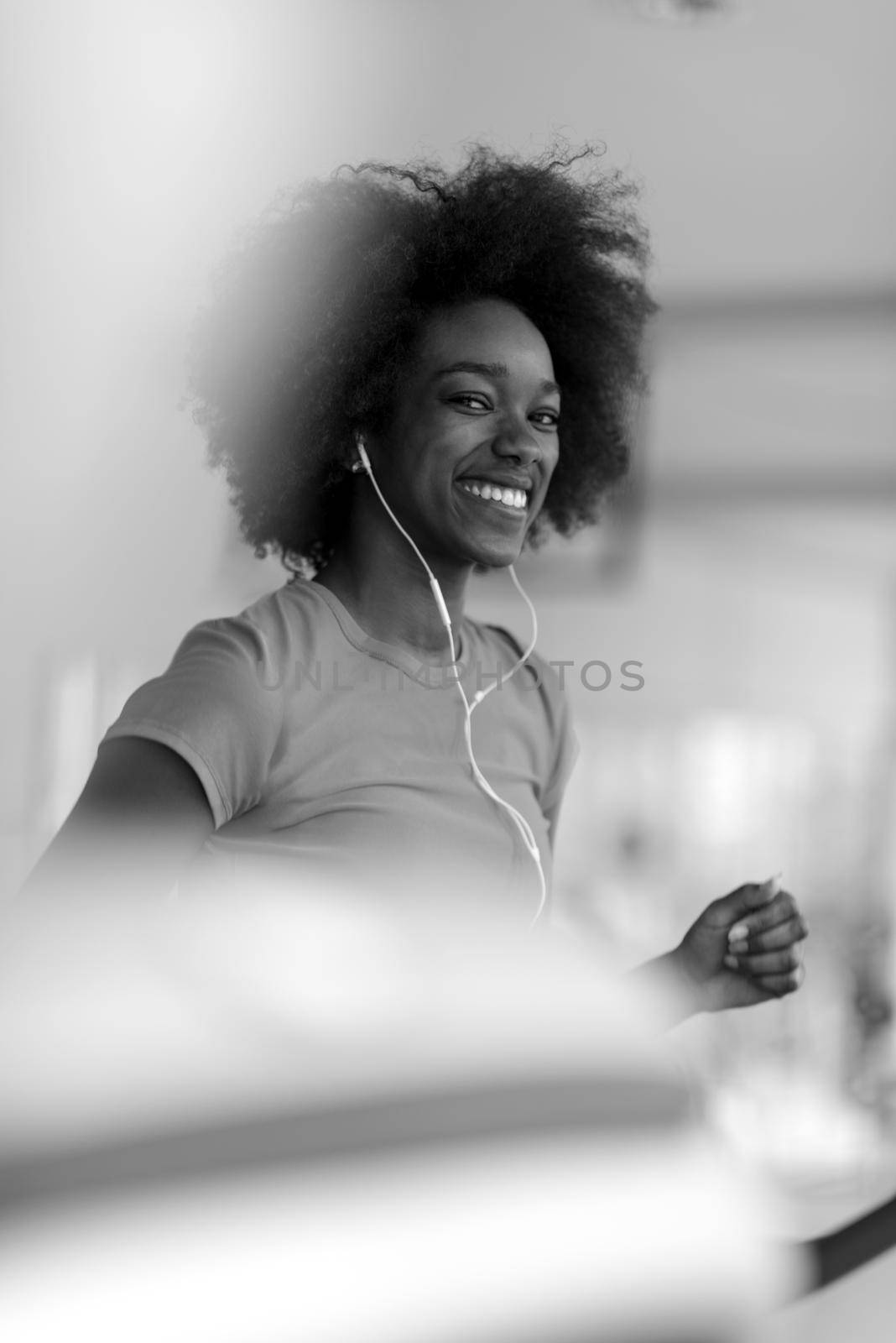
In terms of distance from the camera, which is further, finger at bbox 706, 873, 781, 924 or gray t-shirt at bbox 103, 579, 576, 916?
finger at bbox 706, 873, 781, 924

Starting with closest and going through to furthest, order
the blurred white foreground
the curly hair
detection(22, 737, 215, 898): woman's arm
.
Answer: the blurred white foreground, detection(22, 737, 215, 898): woman's arm, the curly hair

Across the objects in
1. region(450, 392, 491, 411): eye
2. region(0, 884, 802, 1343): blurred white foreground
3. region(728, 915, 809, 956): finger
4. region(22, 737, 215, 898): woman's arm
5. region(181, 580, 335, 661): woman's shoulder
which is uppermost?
region(450, 392, 491, 411): eye

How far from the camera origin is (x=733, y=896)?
2.43 feet

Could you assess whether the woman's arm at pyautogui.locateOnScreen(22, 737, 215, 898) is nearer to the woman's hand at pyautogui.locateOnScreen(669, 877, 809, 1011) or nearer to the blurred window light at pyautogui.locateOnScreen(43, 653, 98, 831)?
the blurred window light at pyautogui.locateOnScreen(43, 653, 98, 831)

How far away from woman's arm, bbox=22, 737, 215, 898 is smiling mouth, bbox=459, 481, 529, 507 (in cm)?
19

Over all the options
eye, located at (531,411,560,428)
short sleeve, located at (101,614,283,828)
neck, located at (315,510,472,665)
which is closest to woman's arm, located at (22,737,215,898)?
short sleeve, located at (101,614,283,828)

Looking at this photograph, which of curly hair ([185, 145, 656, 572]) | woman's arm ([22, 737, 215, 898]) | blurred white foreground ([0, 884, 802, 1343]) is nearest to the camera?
blurred white foreground ([0, 884, 802, 1343])

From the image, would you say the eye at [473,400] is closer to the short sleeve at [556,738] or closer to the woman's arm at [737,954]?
the short sleeve at [556,738]

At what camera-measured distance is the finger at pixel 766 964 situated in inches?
28.4

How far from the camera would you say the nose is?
2.17ft

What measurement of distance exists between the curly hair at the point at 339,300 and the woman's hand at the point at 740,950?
28 centimetres

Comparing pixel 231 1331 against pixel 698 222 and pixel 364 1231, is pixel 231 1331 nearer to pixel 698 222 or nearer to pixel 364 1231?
pixel 364 1231

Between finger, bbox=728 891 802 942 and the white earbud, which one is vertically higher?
the white earbud

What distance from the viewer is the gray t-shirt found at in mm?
594
